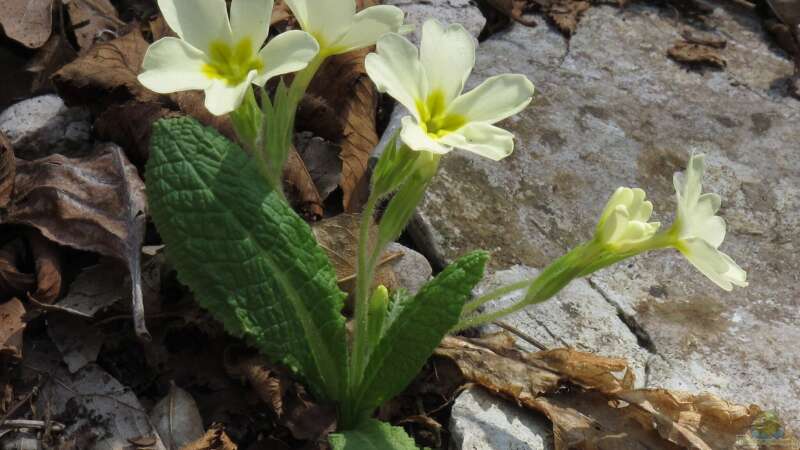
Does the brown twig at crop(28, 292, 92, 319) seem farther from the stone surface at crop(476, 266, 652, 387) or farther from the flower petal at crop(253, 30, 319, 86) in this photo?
the stone surface at crop(476, 266, 652, 387)

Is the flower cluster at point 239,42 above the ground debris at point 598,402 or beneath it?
above

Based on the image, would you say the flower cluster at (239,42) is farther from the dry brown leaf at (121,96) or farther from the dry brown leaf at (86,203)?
the dry brown leaf at (121,96)

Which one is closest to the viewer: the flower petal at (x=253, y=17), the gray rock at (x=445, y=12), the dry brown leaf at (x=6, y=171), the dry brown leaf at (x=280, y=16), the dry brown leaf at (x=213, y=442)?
the flower petal at (x=253, y=17)

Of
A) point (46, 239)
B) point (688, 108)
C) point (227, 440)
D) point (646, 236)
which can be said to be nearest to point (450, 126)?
point (646, 236)

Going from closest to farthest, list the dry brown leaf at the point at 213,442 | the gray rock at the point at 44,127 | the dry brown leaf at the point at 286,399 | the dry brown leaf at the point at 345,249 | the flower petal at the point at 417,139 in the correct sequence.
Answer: the flower petal at the point at 417,139, the dry brown leaf at the point at 213,442, the dry brown leaf at the point at 286,399, the dry brown leaf at the point at 345,249, the gray rock at the point at 44,127

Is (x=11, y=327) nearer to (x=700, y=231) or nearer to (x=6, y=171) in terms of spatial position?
(x=6, y=171)

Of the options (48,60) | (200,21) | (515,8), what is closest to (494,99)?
(200,21)

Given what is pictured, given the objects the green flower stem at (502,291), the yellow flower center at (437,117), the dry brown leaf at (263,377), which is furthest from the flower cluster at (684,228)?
the dry brown leaf at (263,377)
